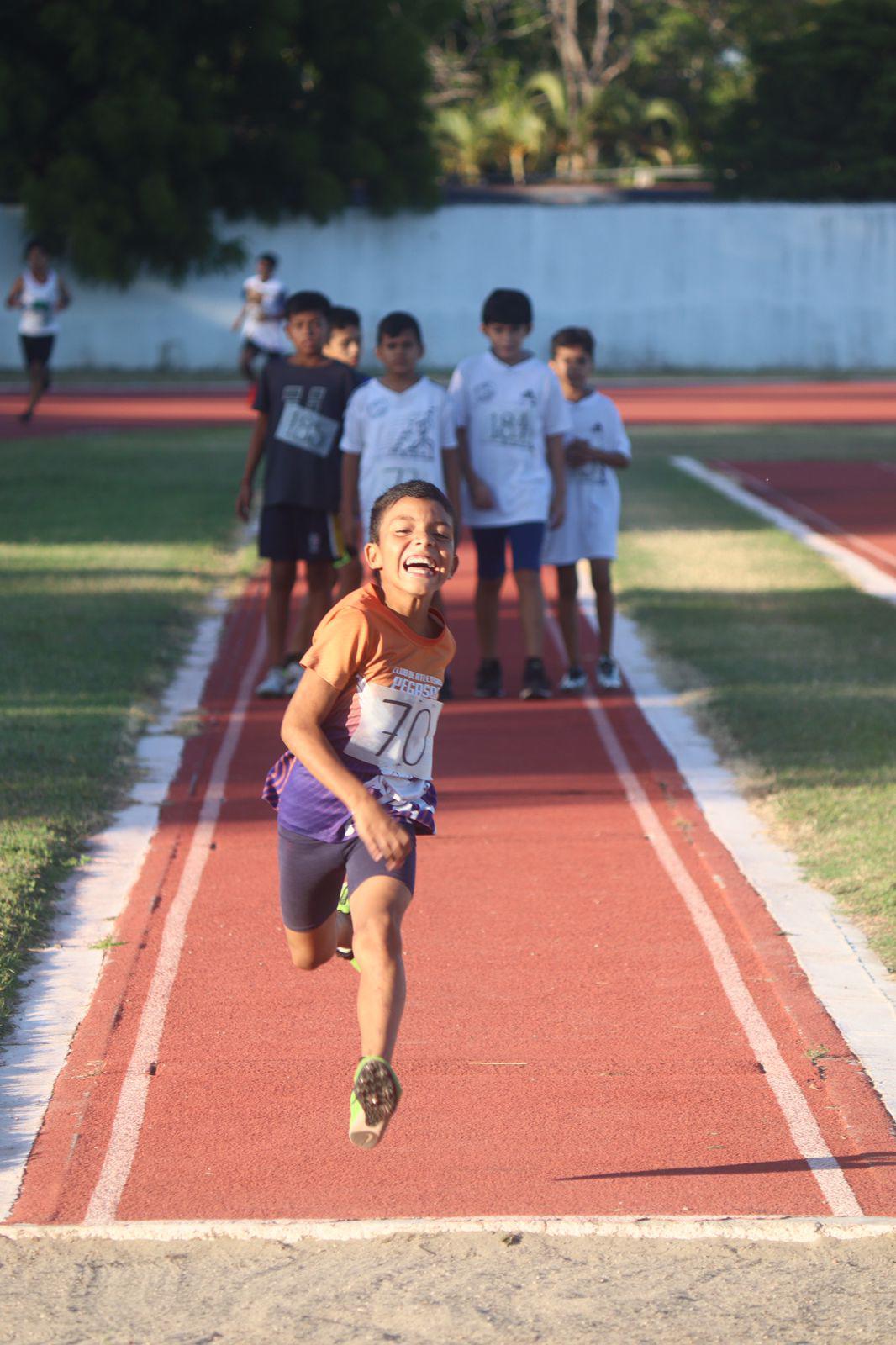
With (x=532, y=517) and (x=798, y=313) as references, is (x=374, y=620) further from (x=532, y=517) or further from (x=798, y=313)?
(x=798, y=313)

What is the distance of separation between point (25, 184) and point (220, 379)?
5.04 metres

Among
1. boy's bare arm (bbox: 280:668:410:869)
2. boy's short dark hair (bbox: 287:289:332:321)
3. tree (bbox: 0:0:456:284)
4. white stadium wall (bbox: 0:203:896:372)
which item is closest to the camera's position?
boy's bare arm (bbox: 280:668:410:869)

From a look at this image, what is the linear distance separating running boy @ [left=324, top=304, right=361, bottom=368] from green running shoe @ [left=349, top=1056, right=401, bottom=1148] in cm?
665

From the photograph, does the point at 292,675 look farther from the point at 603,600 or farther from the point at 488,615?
the point at 603,600

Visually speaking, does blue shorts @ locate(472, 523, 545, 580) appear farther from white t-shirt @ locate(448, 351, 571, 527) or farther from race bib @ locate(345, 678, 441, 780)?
race bib @ locate(345, 678, 441, 780)

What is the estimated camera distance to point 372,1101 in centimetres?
393

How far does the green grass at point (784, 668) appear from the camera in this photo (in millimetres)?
7230

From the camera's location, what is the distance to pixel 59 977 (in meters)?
5.73

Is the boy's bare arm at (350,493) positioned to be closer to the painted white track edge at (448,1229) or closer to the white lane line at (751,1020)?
the white lane line at (751,1020)

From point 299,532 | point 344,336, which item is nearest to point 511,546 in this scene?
point 299,532

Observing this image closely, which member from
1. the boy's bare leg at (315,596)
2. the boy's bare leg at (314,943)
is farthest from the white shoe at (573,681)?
the boy's bare leg at (314,943)

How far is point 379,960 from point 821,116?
137 feet

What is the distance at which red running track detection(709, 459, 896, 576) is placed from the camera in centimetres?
1619

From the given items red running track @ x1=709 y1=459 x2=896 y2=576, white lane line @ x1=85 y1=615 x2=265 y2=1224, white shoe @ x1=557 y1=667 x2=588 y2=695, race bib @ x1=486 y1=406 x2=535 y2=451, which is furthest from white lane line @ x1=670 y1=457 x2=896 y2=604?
white lane line @ x1=85 y1=615 x2=265 y2=1224
